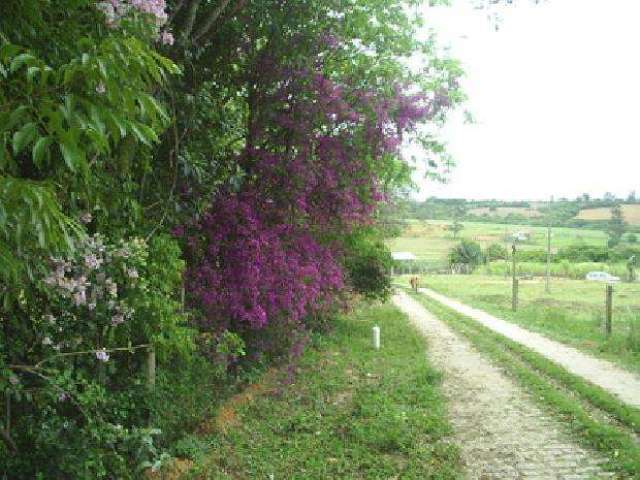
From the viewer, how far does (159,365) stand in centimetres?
649

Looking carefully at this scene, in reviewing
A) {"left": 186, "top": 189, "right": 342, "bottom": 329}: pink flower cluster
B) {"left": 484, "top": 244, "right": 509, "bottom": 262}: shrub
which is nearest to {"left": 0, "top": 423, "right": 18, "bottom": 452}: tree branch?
{"left": 186, "top": 189, "right": 342, "bottom": 329}: pink flower cluster

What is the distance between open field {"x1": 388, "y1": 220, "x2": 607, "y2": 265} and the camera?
228 ft

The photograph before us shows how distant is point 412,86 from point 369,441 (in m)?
5.86

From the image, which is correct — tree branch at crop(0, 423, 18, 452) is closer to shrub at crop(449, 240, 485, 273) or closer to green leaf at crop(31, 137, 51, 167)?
green leaf at crop(31, 137, 51, 167)

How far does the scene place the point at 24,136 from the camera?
1.86 meters

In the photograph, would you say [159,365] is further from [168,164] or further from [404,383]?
[404,383]

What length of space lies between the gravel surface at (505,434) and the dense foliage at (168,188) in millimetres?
2686

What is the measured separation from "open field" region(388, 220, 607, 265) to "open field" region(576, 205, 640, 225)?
74.5 inches

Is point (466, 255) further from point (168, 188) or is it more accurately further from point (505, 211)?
point (168, 188)

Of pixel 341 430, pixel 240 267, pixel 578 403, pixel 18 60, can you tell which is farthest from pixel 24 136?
pixel 578 403

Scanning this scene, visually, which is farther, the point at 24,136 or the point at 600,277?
the point at 600,277

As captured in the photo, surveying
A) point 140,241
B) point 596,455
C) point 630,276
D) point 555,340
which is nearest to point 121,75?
point 140,241

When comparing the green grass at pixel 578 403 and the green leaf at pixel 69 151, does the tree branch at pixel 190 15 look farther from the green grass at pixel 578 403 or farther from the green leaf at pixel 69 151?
the green grass at pixel 578 403

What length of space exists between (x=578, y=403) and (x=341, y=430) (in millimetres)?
3738
